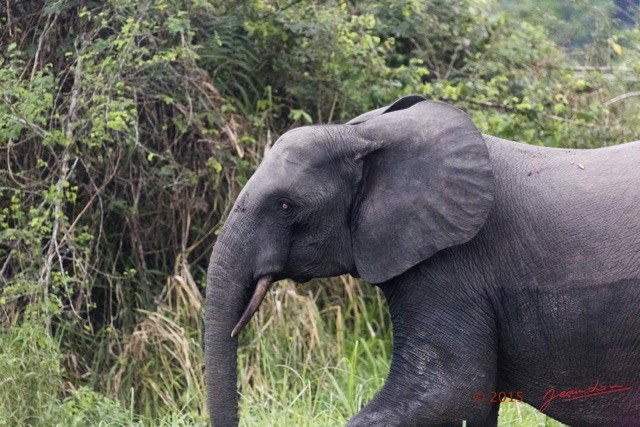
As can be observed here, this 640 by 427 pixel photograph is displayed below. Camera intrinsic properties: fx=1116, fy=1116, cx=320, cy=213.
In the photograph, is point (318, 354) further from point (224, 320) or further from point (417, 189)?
point (417, 189)

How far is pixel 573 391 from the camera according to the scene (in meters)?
4.49

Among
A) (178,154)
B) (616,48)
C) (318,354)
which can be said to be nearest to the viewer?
(318,354)

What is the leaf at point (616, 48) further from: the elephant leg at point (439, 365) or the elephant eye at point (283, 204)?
the elephant eye at point (283, 204)

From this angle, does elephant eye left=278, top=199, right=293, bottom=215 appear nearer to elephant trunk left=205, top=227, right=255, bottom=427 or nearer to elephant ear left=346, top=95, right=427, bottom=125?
elephant trunk left=205, top=227, right=255, bottom=427

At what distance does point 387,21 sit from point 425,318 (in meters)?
4.60

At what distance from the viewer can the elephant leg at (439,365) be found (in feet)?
14.4

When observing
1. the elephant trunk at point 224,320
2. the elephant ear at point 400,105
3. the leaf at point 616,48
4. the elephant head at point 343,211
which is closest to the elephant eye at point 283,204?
the elephant head at point 343,211

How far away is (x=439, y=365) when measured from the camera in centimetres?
438

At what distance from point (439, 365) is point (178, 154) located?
399 centimetres

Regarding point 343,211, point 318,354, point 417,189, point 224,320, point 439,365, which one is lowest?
point 318,354

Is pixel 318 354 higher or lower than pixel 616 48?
lower

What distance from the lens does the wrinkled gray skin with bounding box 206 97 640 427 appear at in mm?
4359

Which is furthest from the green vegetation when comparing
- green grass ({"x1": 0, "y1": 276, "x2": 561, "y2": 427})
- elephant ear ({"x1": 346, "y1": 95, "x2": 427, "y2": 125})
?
elephant ear ({"x1": 346, "y1": 95, "x2": 427, "y2": 125})

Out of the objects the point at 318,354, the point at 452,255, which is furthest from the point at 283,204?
the point at 318,354
